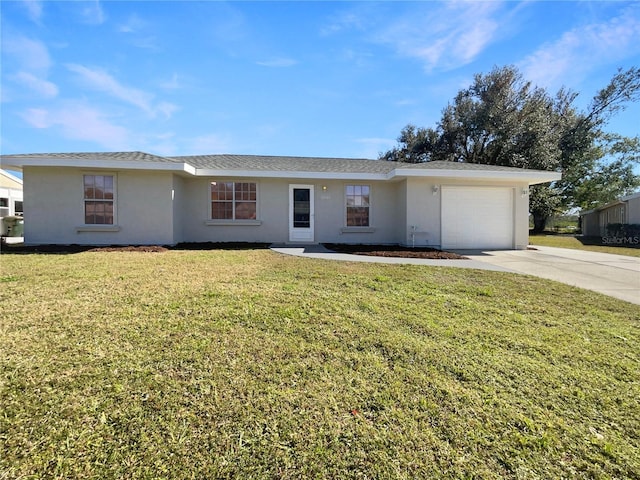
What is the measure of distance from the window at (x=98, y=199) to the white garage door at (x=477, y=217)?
1172 centimetres

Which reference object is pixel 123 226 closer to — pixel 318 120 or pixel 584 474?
pixel 318 120

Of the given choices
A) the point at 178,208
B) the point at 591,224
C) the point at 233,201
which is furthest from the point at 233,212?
the point at 591,224

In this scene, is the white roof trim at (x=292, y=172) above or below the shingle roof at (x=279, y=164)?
below

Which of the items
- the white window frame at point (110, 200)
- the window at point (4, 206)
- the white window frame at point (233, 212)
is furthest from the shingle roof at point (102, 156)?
the window at point (4, 206)

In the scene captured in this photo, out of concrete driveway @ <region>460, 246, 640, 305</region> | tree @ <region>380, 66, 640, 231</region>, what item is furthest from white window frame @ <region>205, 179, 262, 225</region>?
tree @ <region>380, 66, 640, 231</region>

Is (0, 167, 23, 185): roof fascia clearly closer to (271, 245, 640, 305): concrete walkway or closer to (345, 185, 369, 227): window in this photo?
(271, 245, 640, 305): concrete walkway

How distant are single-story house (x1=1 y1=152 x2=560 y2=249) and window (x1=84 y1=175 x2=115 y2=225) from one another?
34 mm

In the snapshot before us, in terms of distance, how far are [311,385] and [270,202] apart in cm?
1006

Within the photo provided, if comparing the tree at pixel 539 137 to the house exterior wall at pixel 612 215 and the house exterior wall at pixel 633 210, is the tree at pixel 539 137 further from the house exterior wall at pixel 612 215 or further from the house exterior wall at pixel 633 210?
the house exterior wall at pixel 633 210

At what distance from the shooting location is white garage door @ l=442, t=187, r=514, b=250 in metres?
11.8

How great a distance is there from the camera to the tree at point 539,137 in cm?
2156

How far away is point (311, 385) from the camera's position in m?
2.49

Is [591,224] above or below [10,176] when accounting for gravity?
below

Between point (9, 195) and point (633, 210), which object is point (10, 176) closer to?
point (9, 195)
